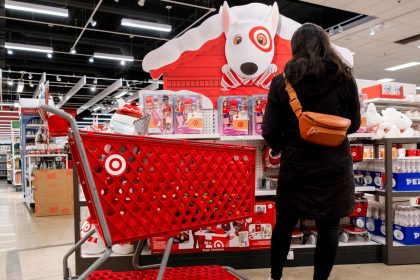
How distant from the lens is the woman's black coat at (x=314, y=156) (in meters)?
1.76

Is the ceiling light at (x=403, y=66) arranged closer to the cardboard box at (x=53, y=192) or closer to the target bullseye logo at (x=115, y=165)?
the cardboard box at (x=53, y=192)

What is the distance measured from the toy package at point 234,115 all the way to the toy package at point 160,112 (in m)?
0.44

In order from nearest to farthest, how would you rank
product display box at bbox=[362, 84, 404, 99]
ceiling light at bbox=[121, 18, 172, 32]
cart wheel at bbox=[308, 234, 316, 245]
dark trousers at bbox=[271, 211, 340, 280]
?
dark trousers at bbox=[271, 211, 340, 280]
cart wheel at bbox=[308, 234, 316, 245]
product display box at bbox=[362, 84, 404, 99]
ceiling light at bbox=[121, 18, 172, 32]

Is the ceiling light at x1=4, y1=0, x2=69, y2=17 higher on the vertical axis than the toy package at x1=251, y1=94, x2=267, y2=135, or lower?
higher

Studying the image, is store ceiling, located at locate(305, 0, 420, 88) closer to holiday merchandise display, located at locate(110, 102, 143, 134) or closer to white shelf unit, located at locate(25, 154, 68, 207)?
holiday merchandise display, located at locate(110, 102, 143, 134)

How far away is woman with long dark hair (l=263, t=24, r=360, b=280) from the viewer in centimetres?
176

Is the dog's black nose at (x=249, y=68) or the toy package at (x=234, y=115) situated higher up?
the dog's black nose at (x=249, y=68)

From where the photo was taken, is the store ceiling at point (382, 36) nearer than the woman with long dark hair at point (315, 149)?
No

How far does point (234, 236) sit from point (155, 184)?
1439mm

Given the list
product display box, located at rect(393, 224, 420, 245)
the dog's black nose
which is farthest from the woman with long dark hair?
the dog's black nose

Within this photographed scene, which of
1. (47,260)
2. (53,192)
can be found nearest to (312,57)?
(47,260)

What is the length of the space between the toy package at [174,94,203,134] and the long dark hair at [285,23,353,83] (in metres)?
1.34

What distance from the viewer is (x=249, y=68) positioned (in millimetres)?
3527

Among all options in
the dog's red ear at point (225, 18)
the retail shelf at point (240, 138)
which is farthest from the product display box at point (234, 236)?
the dog's red ear at point (225, 18)
